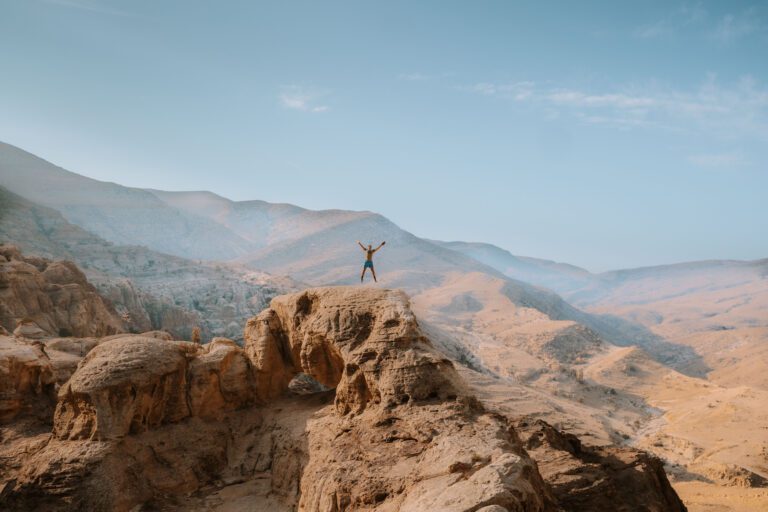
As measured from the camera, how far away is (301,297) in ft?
40.9

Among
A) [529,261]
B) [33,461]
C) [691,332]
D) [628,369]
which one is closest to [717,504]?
[33,461]

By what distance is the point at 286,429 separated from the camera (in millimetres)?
11383

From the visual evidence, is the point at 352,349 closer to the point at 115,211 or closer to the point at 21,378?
the point at 21,378

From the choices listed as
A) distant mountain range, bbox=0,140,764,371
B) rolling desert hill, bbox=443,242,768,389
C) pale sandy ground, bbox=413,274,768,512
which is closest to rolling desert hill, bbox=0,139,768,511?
pale sandy ground, bbox=413,274,768,512

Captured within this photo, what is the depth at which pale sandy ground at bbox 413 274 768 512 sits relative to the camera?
2155cm

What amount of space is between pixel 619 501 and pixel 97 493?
9.50 m

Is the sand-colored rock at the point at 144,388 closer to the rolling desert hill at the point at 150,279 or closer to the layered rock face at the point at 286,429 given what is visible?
the layered rock face at the point at 286,429

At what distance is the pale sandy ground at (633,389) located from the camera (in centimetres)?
2155

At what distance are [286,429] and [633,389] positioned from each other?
36294mm

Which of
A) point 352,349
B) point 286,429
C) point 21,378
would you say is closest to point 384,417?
point 352,349

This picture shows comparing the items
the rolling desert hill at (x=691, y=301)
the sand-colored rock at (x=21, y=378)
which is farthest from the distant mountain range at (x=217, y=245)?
the sand-colored rock at (x=21, y=378)

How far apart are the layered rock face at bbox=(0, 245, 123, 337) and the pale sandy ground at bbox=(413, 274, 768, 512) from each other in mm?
19263

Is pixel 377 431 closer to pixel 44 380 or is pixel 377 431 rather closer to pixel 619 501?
pixel 619 501

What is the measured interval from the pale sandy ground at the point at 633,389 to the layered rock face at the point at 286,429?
10.6 meters
